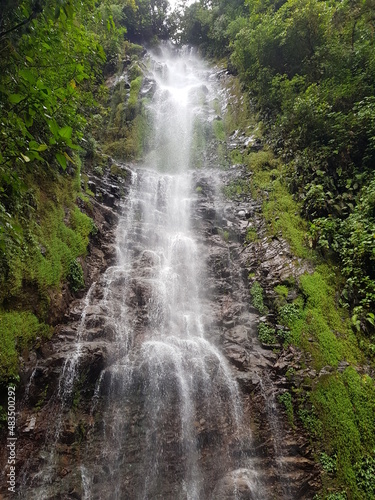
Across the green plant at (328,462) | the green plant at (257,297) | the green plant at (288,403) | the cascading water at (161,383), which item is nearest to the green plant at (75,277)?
the cascading water at (161,383)

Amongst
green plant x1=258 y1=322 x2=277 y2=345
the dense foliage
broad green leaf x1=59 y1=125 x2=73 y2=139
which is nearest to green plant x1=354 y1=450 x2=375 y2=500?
the dense foliage

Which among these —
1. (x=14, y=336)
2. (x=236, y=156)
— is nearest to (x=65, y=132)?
(x=14, y=336)

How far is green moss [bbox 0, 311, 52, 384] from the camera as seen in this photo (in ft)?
18.2

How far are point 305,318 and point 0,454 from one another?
7228mm

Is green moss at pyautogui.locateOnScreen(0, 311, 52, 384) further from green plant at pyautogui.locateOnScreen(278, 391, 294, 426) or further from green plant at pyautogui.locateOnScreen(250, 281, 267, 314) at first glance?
green plant at pyautogui.locateOnScreen(250, 281, 267, 314)

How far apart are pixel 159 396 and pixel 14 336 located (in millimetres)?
3411

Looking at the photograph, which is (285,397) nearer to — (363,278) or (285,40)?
(363,278)

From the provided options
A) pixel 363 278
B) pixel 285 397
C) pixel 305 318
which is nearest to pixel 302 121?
pixel 363 278

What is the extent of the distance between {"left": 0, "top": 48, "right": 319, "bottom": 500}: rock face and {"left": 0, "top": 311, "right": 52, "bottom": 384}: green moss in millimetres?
392

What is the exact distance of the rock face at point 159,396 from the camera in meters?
5.82

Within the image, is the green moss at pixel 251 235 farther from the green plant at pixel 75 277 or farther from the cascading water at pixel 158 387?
the green plant at pixel 75 277

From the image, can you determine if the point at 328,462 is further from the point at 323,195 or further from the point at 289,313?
the point at 323,195

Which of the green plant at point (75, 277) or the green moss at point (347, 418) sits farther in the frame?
the green plant at point (75, 277)

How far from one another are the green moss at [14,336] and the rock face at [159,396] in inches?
15.5
